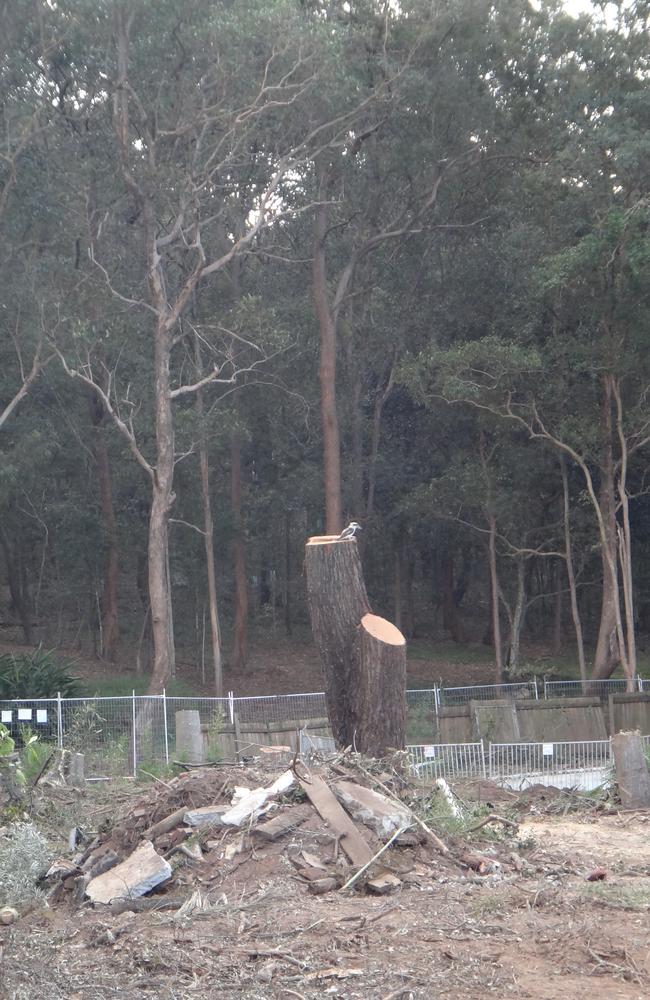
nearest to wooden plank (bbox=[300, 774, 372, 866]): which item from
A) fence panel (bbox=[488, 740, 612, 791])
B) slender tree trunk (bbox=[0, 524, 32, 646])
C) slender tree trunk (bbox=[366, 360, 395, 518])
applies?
fence panel (bbox=[488, 740, 612, 791])

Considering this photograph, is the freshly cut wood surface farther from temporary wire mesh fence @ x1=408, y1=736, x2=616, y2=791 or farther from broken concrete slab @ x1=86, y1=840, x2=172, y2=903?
temporary wire mesh fence @ x1=408, y1=736, x2=616, y2=791

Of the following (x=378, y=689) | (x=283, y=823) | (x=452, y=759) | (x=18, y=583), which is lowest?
(x=452, y=759)

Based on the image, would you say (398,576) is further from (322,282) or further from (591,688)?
(591,688)

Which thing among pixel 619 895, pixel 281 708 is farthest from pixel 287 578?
pixel 619 895

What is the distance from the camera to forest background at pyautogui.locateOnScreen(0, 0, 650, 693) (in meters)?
23.4

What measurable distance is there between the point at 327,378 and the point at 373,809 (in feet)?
64.5

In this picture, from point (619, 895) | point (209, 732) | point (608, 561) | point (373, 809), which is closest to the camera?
point (619, 895)

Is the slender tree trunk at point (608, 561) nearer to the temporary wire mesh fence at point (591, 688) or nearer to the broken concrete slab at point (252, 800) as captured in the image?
the temporary wire mesh fence at point (591, 688)

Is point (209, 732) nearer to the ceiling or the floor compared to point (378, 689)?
nearer to the floor

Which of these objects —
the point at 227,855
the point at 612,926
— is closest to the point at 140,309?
the point at 227,855

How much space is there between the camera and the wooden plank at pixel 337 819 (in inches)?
304

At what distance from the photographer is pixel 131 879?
7.63m

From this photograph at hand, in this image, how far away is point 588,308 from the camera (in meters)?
24.6

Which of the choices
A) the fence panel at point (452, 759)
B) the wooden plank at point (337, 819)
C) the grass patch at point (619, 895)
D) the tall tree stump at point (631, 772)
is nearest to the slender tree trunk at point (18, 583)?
the fence panel at point (452, 759)
